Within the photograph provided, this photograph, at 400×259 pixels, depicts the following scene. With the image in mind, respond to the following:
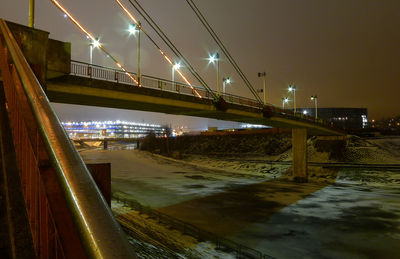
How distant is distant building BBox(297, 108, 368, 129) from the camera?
14175 centimetres

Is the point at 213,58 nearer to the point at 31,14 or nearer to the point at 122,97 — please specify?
the point at 122,97

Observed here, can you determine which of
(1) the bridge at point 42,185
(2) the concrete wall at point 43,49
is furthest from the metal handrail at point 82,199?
(2) the concrete wall at point 43,49

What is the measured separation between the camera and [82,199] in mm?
1442

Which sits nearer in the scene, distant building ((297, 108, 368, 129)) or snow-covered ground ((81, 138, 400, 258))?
snow-covered ground ((81, 138, 400, 258))

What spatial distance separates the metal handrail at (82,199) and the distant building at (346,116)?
150901mm

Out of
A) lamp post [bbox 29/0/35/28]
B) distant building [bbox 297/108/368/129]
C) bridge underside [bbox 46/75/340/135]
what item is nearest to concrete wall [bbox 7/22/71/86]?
lamp post [bbox 29/0/35/28]

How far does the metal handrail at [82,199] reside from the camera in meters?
1.26

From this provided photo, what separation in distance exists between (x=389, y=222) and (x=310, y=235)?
763 cm

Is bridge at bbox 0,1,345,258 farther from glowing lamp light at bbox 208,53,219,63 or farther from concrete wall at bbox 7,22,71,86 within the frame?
→ glowing lamp light at bbox 208,53,219,63

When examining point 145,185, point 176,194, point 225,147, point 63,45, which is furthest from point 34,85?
point 225,147

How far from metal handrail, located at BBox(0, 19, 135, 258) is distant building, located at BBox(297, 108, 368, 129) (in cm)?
15090

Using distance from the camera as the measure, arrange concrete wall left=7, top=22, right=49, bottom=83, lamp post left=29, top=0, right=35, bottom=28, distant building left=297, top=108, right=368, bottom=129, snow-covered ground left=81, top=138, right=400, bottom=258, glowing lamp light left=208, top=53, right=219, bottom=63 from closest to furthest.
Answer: concrete wall left=7, top=22, right=49, bottom=83 → lamp post left=29, top=0, right=35, bottom=28 → snow-covered ground left=81, top=138, right=400, bottom=258 → glowing lamp light left=208, top=53, right=219, bottom=63 → distant building left=297, top=108, right=368, bottom=129

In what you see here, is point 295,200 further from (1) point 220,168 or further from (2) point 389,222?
(1) point 220,168

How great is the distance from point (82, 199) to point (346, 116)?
162 meters
